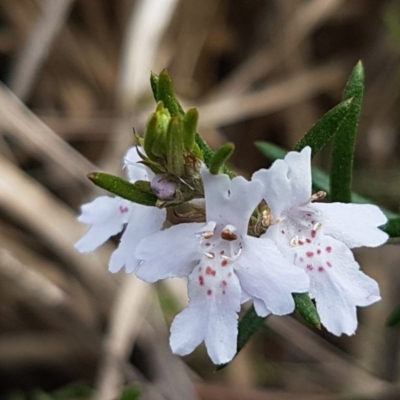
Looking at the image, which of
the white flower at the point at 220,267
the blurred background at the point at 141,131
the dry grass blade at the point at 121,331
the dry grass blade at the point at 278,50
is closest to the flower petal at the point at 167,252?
the white flower at the point at 220,267

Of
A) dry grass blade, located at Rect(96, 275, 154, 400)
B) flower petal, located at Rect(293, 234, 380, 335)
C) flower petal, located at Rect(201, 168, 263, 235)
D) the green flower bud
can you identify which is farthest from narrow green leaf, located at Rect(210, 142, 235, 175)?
A: dry grass blade, located at Rect(96, 275, 154, 400)

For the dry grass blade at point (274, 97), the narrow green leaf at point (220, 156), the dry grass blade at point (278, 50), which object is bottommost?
the dry grass blade at point (274, 97)

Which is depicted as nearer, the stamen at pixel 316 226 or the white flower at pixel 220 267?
the white flower at pixel 220 267

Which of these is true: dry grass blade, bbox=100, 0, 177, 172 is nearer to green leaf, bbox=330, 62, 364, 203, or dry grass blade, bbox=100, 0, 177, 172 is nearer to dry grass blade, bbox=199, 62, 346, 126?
dry grass blade, bbox=199, 62, 346, 126

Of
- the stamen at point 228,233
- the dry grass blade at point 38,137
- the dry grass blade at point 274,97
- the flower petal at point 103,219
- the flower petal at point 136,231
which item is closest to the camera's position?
the stamen at point 228,233

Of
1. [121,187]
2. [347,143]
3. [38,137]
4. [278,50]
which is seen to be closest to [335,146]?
[347,143]

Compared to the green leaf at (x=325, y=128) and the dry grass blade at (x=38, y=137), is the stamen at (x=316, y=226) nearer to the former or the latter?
the green leaf at (x=325, y=128)

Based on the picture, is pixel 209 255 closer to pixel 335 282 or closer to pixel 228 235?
pixel 228 235

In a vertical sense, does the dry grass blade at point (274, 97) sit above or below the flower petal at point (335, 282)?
below
